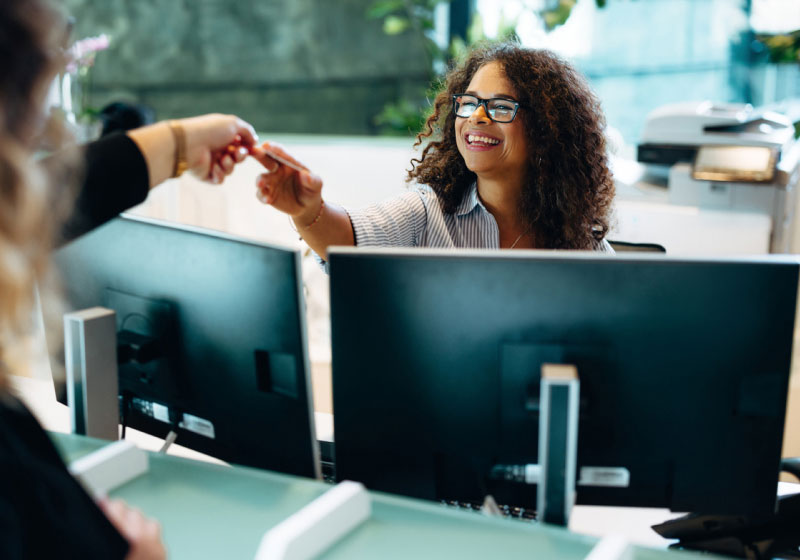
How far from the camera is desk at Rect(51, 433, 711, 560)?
0.99 meters

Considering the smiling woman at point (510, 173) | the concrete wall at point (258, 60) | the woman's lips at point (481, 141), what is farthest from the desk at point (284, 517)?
the concrete wall at point (258, 60)

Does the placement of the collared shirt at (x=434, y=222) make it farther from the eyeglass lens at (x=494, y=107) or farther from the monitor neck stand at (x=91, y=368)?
the monitor neck stand at (x=91, y=368)

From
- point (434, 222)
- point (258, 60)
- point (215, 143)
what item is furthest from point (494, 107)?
point (258, 60)

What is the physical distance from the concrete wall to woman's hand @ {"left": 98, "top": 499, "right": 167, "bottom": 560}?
3.91 m

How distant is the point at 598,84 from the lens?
4.01 meters

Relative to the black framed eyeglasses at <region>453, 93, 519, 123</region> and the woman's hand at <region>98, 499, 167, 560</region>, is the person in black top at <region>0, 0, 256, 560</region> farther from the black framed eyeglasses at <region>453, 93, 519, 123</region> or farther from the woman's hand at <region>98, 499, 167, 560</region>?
the black framed eyeglasses at <region>453, 93, 519, 123</region>

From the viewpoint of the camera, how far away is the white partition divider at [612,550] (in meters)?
0.91

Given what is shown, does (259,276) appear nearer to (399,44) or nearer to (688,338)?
(688,338)

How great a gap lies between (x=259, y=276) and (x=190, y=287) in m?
0.15

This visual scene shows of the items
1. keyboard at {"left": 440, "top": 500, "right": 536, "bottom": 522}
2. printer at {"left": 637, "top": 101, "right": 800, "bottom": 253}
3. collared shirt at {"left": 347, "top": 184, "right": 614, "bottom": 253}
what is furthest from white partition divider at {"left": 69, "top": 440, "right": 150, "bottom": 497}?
printer at {"left": 637, "top": 101, "right": 800, "bottom": 253}

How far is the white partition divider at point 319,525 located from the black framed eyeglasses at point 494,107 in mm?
1032

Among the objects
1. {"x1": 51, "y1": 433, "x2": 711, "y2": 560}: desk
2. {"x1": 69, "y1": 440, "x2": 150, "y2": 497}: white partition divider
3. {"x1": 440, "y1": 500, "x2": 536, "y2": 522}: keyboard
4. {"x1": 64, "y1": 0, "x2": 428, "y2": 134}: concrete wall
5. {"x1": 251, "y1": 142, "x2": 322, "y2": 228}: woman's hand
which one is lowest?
{"x1": 440, "y1": 500, "x2": 536, "y2": 522}: keyboard

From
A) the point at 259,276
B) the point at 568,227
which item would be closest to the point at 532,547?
the point at 259,276

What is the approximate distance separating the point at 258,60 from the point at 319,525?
402cm
